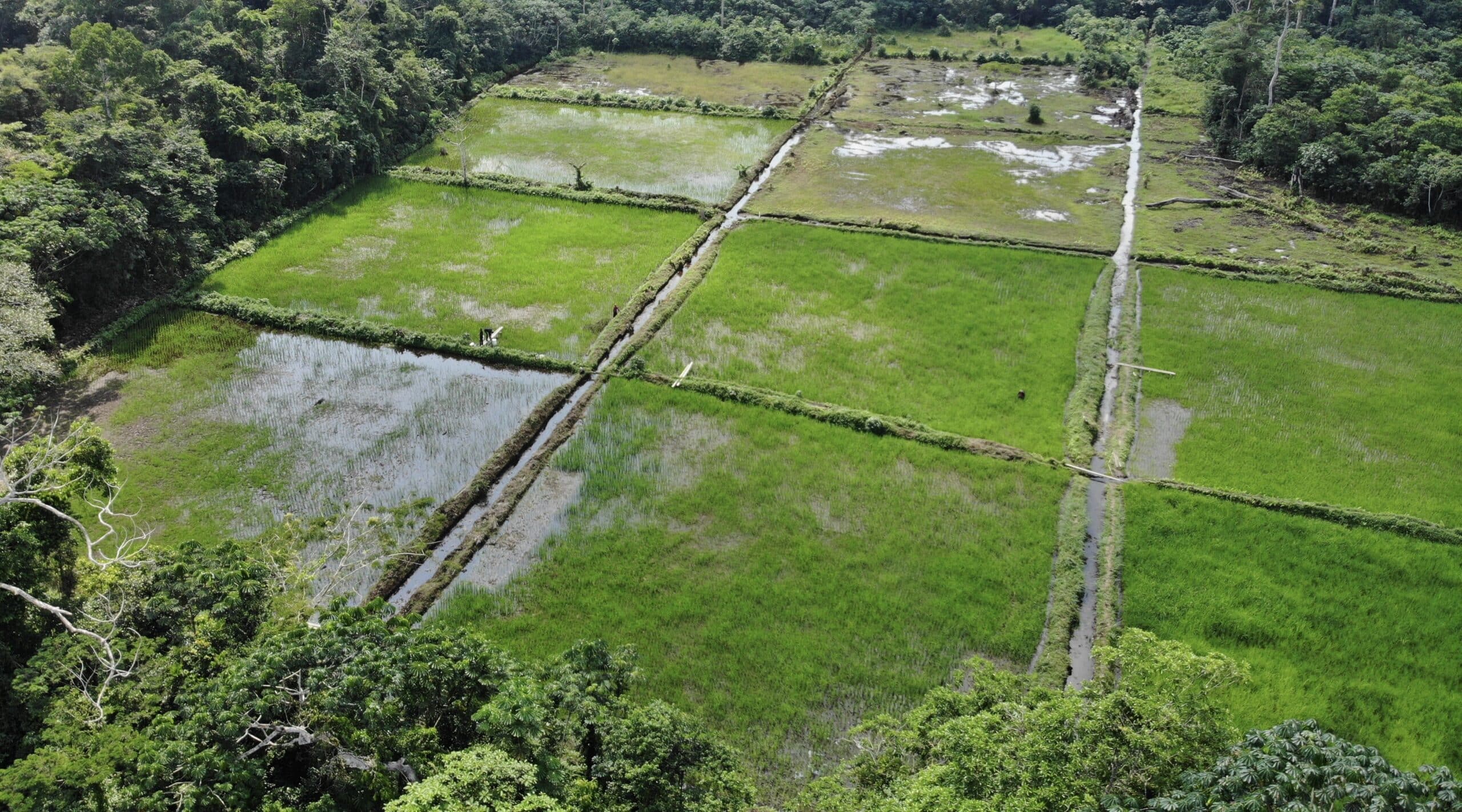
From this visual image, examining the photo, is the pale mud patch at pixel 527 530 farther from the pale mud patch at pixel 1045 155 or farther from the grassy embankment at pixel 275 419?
the pale mud patch at pixel 1045 155

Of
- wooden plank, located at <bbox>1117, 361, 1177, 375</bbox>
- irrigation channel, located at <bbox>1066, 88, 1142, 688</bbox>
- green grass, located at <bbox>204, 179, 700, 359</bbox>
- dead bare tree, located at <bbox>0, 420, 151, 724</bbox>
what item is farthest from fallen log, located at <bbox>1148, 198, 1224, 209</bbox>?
dead bare tree, located at <bbox>0, 420, 151, 724</bbox>

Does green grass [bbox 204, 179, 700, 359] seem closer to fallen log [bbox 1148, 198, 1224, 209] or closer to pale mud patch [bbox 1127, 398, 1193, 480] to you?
pale mud patch [bbox 1127, 398, 1193, 480]

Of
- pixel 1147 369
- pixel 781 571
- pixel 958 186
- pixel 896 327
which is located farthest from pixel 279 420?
pixel 958 186

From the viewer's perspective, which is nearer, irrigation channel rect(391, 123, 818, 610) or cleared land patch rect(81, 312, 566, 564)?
irrigation channel rect(391, 123, 818, 610)

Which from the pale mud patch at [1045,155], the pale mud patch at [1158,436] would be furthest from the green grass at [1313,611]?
the pale mud patch at [1045,155]

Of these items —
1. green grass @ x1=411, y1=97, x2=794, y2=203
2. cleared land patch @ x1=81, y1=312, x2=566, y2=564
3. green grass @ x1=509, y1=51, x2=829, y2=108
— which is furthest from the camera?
green grass @ x1=509, y1=51, x2=829, y2=108

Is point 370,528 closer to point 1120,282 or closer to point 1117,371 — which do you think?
point 1117,371
